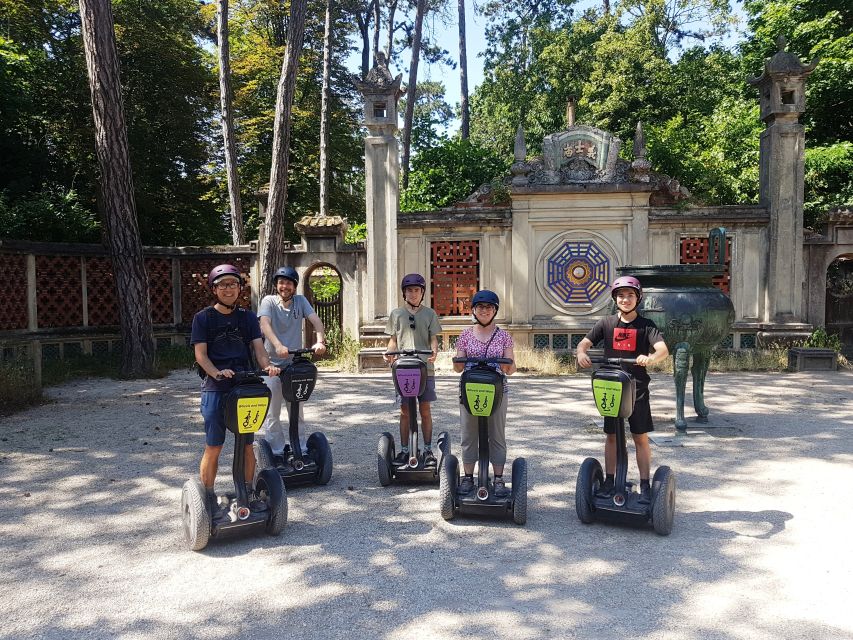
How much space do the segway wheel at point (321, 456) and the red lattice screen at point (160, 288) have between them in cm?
888

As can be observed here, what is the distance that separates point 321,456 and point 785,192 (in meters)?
10.0

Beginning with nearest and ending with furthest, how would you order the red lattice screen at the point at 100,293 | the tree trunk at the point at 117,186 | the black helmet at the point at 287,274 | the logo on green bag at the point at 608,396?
the logo on green bag at the point at 608,396 → the black helmet at the point at 287,274 → the tree trunk at the point at 117,186 → the red lattice screen at the point at 100,293

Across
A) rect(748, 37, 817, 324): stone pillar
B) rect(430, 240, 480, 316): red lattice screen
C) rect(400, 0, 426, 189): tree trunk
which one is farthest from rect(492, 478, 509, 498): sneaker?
rect(400, 0, 426, 189): tree trunk

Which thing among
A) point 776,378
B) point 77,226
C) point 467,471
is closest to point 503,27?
point 77,226

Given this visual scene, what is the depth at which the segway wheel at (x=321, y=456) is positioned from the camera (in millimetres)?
5137

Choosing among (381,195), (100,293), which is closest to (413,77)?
(381,195)

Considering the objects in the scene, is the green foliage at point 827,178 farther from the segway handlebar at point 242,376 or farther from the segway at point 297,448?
the segway handlebar at point 242,376

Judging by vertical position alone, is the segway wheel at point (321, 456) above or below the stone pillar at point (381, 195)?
below

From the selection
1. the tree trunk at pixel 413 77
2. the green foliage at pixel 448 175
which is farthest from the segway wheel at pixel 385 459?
the tree trunk at pixel 413 77

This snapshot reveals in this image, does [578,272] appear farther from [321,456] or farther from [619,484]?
[619,484]

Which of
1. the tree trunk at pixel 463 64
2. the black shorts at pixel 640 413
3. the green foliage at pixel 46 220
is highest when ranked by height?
the tree trunk at pixel 463 64

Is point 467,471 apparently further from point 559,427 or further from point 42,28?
point 42,28

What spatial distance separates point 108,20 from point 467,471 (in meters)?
9.92

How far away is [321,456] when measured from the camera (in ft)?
17.0
